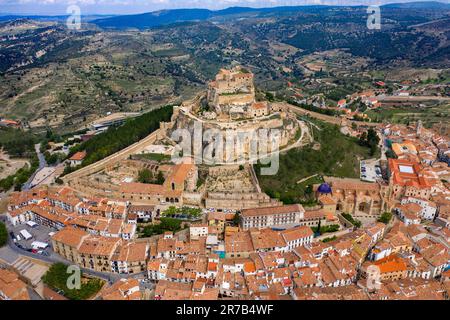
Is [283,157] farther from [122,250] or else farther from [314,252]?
[122,250]

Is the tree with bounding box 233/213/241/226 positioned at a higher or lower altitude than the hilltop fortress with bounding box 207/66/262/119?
lower

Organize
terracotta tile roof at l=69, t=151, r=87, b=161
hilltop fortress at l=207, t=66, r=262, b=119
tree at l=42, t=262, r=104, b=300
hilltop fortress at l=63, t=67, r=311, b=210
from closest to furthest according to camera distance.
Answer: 1. tree at l=42, t=262, r=104, b=300
2. hilltop fortress at l=63, t=67, r=311, b=210
3. terracotta tile roof at l=69, t=151, r=87, b=161
4. hilltop fortress at l=207, t=66, r=262, b=119

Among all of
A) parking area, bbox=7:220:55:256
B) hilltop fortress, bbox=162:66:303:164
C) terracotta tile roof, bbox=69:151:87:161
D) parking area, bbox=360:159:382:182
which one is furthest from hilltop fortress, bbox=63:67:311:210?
parking area, bbox=360:159:382:182

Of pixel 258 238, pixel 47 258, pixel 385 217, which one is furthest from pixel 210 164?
pixel 47 258

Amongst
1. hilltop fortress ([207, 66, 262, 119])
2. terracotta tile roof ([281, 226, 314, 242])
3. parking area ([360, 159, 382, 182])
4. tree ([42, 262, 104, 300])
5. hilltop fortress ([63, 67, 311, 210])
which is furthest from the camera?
A: hilltop fortress ([207, 66, 262, 119])

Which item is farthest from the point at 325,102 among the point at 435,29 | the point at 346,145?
the point at 435,29

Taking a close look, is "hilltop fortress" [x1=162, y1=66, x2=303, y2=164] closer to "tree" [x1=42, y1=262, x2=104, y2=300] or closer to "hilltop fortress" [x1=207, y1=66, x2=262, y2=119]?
"hilltop fortress" [x1=207, y1=66, x2=262, y2=119]

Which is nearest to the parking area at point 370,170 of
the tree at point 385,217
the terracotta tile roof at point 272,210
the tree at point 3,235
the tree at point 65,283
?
the tree at point 385,217
